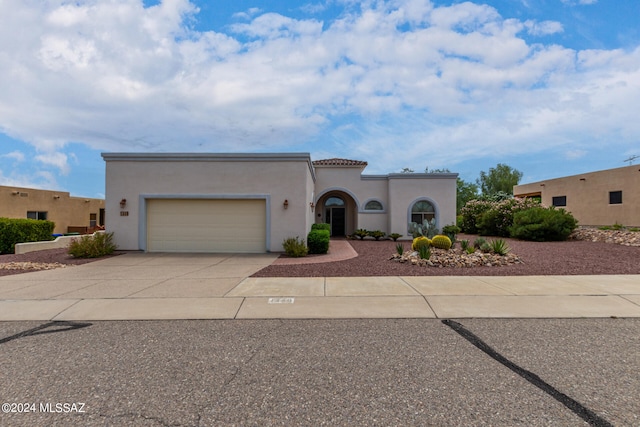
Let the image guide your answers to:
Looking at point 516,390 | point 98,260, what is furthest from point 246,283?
point 98,260

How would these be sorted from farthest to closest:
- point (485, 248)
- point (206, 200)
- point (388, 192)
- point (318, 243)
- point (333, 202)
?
point (333, 202) → point (388, 192) → point (206, 200) → point (318, 243) → point (485, 248)

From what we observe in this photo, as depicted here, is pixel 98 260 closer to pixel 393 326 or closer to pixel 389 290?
pixel 389 290

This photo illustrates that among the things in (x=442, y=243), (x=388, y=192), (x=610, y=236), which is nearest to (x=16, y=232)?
(x=442, y=243)

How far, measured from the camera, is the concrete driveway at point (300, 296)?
5.45m

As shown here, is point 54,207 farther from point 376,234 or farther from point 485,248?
point 485,248

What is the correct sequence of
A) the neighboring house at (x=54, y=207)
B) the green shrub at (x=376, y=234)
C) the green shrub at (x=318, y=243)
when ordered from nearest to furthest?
1. the green shrub at (x=318, y=243)
2. the green shrub at (x=376, y=234)
3. the neighboring house at (x=54, y=207)

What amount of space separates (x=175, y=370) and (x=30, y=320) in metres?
3.46

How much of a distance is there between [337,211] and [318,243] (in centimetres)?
1016

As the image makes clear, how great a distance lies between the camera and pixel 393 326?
15.9ft

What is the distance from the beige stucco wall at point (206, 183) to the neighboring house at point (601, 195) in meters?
22.5

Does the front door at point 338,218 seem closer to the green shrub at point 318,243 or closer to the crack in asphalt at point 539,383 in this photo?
the green shrub at point 318,243

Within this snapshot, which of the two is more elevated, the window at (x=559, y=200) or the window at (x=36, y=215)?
the window at (x=559, y=200)

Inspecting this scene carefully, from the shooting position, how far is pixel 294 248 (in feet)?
42.1

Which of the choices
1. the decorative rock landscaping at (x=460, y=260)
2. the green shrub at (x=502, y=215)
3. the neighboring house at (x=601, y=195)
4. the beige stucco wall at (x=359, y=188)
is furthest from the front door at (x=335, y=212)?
the neighboring house at (x=601, y=195)
